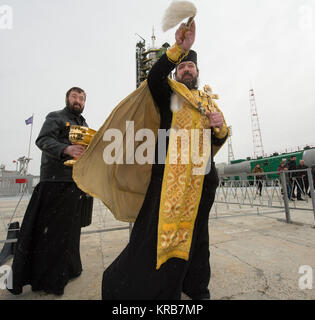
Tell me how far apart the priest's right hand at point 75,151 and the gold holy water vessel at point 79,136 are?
36 mm

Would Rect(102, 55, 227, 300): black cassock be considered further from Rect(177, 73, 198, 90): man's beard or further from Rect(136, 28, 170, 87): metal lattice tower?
Rect(136, 28, 170, 87): metal lattice tower

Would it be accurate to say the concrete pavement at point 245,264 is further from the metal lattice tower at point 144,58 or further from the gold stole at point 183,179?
the metal lattice tower at point 144,58

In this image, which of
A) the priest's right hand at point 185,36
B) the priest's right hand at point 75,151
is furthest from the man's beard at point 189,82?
the priest's right hand at point 75,151

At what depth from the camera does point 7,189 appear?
2.97 metres

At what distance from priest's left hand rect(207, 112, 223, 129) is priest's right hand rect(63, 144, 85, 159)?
104 centimetres

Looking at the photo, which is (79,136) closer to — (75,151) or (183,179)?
(75,151)

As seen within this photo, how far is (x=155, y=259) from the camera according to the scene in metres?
1.18

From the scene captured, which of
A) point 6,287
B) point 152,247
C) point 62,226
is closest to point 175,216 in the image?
point 152,247

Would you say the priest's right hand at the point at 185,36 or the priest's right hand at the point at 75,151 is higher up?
the priest's right hand at the point at 185,36

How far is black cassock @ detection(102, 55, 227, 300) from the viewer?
3.76 ft

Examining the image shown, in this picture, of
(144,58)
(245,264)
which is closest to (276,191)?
(245,264)

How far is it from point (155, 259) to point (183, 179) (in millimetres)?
525

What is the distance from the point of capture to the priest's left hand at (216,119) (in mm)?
1379
